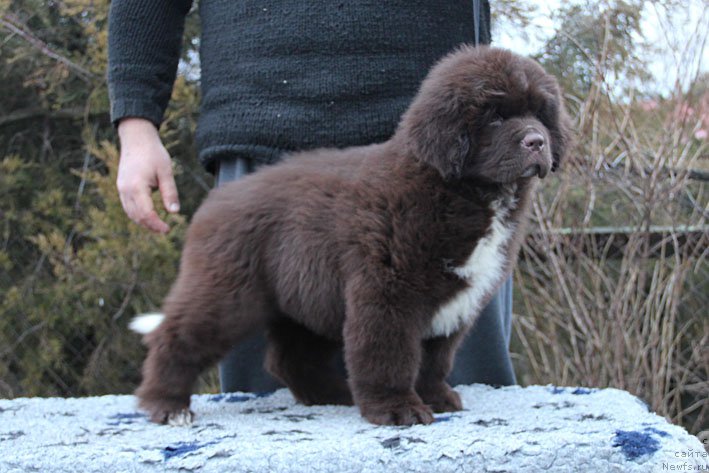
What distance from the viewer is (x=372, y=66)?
2.73m

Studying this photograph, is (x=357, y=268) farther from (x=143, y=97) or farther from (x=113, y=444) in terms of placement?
(x=143, y=97)

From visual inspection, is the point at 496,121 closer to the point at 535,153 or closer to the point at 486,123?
the point at 486,123

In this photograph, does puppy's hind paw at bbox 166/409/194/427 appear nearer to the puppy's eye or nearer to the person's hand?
the person's hand

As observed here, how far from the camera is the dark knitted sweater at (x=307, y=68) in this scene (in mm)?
2723

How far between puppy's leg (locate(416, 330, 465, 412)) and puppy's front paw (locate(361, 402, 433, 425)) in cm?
23

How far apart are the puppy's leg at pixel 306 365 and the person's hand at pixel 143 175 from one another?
523mm

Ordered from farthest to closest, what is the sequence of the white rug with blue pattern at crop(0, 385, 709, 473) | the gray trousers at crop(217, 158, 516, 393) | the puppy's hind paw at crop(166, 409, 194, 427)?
1. the gray trousers at crop(217, 158, 516, 393)
2. the puppy's hind paw at crop(166, 409, 194, 427)
3. the white rug with blue pattern at crop(0, 385, 709, 473)

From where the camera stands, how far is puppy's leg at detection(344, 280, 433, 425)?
223cm

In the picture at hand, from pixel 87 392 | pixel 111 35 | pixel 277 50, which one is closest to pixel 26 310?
pixel 87 392

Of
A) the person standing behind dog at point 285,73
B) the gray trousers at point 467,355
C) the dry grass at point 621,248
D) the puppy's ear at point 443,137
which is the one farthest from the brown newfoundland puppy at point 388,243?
the dry grass at point 621,248

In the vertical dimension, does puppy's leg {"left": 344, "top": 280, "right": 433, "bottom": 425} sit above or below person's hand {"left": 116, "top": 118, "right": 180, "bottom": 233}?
below

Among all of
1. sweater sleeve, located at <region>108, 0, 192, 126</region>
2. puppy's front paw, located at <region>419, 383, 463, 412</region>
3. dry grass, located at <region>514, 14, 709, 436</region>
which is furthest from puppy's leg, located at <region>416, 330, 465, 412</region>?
dry grass, located at <region>514, 14, 709, 436</region>

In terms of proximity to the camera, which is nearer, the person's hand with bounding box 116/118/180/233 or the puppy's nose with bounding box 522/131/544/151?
the puppy's nose with bounding box 522/131/544/151

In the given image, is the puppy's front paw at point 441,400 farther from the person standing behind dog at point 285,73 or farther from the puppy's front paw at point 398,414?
the person standing behind dog at point 285,73
